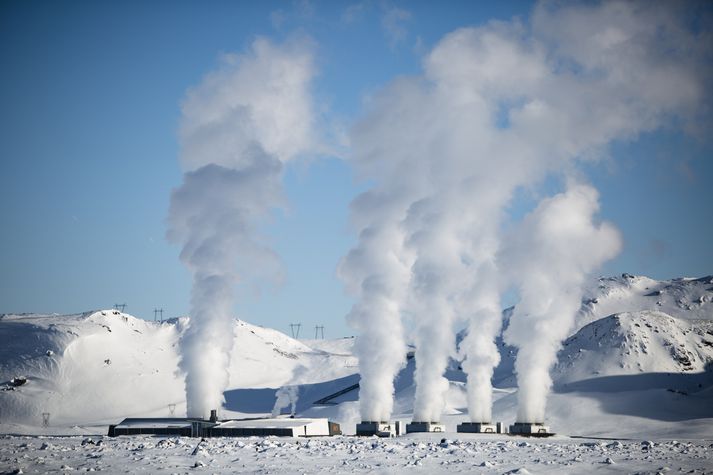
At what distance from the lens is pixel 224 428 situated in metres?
101

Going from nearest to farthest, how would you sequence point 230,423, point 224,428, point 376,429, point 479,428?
point 224,428
point 230,423
point 376,429
point 479,428

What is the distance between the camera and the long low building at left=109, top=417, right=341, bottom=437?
99750 millimetres

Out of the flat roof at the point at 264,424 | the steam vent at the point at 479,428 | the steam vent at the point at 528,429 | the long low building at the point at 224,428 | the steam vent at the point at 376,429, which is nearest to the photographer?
the long low building at the point at 224,428

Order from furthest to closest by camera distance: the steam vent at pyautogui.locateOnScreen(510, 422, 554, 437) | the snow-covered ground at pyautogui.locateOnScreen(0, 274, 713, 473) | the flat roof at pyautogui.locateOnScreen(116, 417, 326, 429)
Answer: the steam vent at pyautogui.locateOnScreen(510, 422, 554, 437), the flat roof at pyautogui.locateOnScreen(116, 417, 326, 429), the snow-covered ground at pyautogui.locateOnScreen(0, 274, 713, 473)

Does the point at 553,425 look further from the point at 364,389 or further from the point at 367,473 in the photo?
the point at 367,473

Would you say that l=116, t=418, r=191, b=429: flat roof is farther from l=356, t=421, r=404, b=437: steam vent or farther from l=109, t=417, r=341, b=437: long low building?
l=356, t=421, r=404, b=437: steam vent

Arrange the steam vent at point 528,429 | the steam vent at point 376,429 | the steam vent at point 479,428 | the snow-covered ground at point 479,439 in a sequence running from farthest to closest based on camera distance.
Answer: the steam vent at point 479,428 < the steam vent at point 528,429 < the steam vent at point 376,429 < the snow-covered ground at point 479,439

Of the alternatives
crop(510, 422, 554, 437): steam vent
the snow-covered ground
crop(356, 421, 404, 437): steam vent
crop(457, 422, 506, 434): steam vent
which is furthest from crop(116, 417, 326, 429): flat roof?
crop(510, 422, 554, 437): steam vent

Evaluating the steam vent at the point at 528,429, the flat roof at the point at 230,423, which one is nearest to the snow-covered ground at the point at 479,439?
the steam vent at the point at 528,429

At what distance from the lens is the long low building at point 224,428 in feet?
327

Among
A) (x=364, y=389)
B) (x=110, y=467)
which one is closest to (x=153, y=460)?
(x=110, y=467)

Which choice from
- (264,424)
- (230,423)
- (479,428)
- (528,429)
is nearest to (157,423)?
(230,423)

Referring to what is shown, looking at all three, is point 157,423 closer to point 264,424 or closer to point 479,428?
point 264,424

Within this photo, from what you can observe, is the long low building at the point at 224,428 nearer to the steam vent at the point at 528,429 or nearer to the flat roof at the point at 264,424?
the flat roof at the point at 264,424
